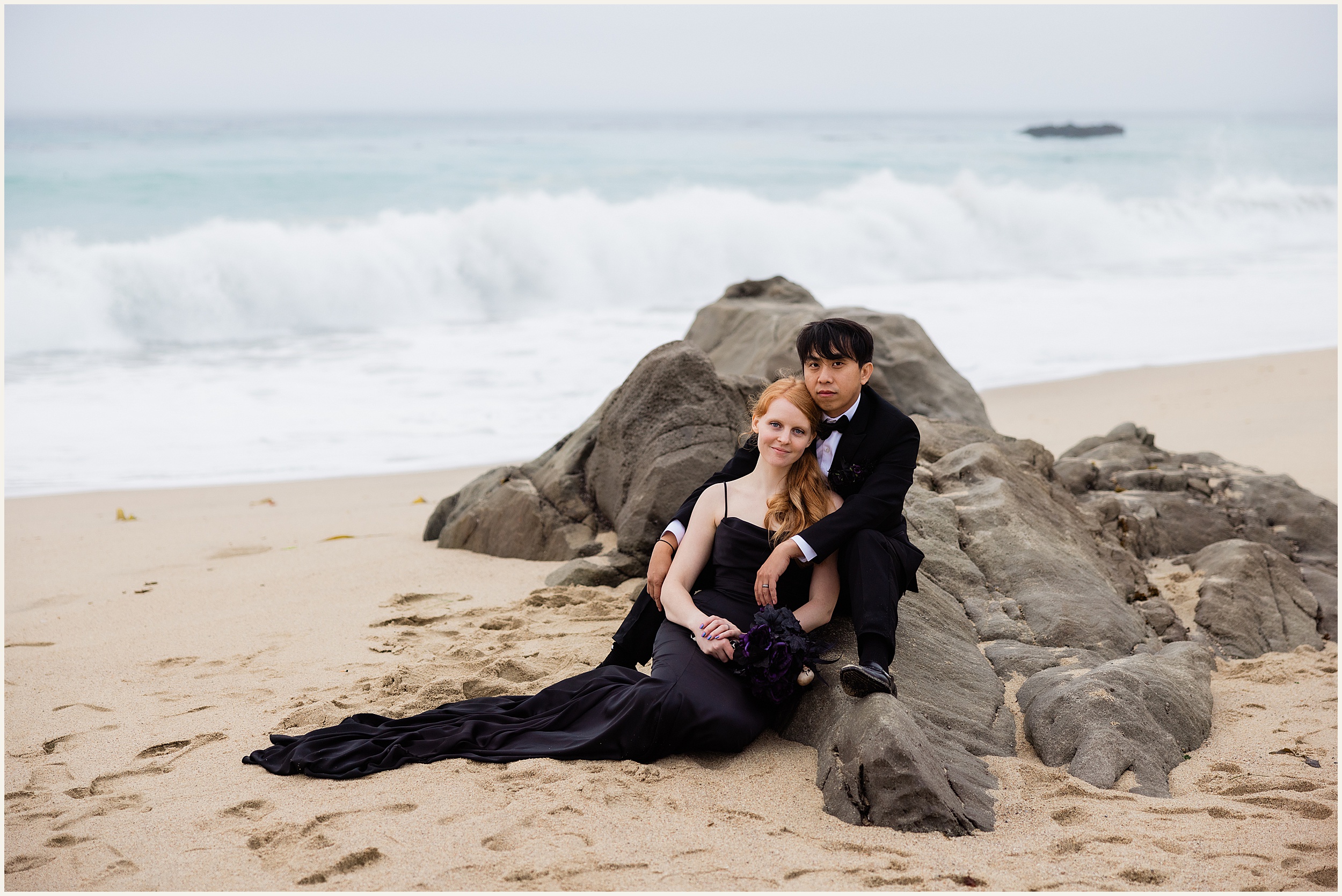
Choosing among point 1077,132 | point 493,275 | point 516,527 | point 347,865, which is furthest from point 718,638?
point 1077,132

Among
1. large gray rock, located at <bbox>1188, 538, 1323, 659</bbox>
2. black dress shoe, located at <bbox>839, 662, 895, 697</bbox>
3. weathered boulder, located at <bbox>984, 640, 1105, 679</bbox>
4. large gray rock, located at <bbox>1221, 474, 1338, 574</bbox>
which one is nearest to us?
black dress shoe, located at <bbox>839, 662, 895, 697</bbox>

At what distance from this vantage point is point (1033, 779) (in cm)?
370

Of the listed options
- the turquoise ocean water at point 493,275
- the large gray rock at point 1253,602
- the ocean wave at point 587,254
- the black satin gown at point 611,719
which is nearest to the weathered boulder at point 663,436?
the black satin gown at point 611,719

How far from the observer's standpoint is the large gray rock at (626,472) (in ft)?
20.3

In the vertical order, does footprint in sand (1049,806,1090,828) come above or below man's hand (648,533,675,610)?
below

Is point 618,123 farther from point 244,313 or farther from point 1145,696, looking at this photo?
point 1145,696

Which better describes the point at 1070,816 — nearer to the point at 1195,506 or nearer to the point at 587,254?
the point at 1195,506

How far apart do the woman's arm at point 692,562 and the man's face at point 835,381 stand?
0.57m

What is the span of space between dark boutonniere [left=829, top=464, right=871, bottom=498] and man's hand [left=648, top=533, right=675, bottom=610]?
726mm

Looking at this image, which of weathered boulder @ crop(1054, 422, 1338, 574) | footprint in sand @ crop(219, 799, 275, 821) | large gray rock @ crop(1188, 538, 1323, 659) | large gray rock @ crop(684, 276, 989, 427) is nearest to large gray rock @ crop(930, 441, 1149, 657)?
large gray rock @ crop(1188, 538, 1323, 659)

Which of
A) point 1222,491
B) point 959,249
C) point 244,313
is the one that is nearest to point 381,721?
point 1222,491

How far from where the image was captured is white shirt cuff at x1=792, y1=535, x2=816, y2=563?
155 inches

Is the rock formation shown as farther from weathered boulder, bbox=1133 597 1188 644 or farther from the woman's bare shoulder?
the woman's bare shoulder

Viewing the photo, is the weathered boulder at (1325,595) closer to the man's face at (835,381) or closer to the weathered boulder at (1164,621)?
the weathered boulder at (1164,621)
